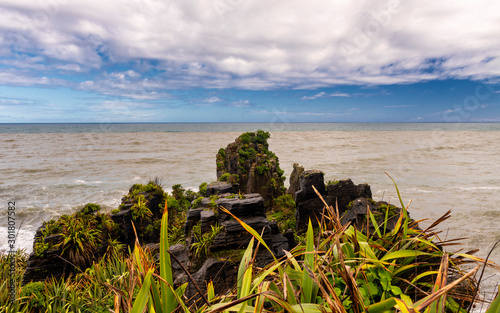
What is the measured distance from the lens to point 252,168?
1681cm

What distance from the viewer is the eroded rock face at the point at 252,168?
16594mm

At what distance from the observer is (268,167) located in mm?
17062

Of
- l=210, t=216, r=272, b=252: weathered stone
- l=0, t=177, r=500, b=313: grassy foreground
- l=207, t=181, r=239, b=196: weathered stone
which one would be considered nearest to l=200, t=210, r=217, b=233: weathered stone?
l=210, t=216, r=272, b=252: weathered stone

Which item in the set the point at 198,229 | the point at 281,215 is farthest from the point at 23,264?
the point at 281,215

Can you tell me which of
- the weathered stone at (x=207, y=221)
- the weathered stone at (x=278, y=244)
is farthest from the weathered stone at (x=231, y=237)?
the weathered stone at (x=278, y=244)

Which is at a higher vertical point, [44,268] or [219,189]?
[219,189]

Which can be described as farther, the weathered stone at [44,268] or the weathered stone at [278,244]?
the weathered stone at [44,268]

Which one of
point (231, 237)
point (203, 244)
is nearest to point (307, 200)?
point (231, 237)

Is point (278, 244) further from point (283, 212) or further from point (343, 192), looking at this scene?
point (283, 212)

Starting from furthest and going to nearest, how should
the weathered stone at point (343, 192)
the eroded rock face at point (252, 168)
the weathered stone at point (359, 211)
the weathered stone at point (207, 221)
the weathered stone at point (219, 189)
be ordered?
the eroded rock face at point (252, 168) < the weathered stone at point (343, 192) < the weathered stone at point (219, 189) < the weathered stone at point (359, 211) < the weathered stone at point (207, 221)

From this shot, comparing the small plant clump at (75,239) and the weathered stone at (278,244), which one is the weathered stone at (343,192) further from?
the small plant clump at (75,239)

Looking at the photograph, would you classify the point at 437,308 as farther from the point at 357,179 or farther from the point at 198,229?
the point at 357,179

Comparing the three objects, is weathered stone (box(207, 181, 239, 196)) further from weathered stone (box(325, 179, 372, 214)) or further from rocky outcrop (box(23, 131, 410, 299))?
weathered stone (box(325, 179, 372, 214))

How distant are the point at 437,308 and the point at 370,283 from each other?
0.51 metres
